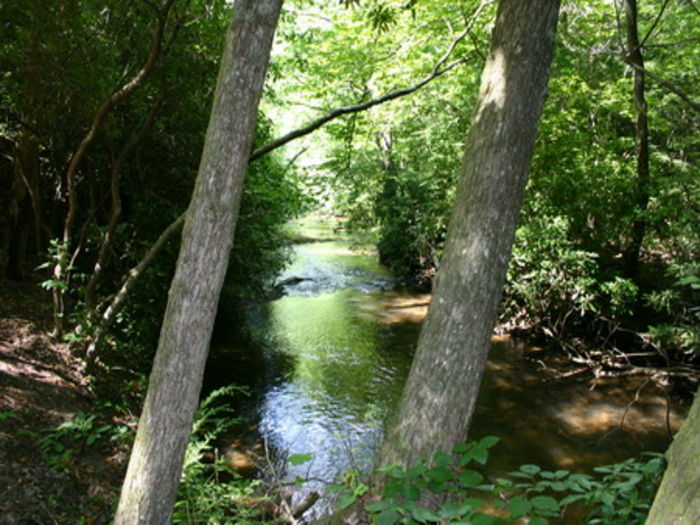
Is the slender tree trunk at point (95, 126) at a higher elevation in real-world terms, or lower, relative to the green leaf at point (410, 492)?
higher

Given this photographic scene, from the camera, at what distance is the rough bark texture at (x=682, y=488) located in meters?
1.39

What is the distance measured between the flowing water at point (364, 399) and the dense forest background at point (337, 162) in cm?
83

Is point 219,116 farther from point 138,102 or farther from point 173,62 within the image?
point 138,102

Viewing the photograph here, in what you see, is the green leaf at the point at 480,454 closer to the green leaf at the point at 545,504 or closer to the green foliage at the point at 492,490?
the green foliage at the point at 492,490

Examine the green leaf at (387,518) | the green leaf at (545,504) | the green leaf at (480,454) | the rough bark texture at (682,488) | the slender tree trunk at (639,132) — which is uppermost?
the slender tree trunk at (639,132)

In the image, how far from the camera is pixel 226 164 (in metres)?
2.64

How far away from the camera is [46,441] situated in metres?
3.97

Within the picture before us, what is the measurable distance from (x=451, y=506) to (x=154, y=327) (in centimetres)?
694

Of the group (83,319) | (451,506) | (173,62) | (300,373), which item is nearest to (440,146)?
(300,373)

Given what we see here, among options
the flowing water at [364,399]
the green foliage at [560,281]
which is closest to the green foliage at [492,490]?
the flowing water at [364,399]

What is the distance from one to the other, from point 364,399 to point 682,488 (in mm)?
6481

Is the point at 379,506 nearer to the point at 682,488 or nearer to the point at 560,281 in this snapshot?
the point at 682,488

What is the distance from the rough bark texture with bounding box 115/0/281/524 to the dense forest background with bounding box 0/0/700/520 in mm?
1150

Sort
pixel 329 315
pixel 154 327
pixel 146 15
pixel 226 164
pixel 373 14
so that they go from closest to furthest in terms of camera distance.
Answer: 1. pixel 226 164
2. pixel 373 14
3. pixel 146 15
4. pixel 154 327
5. pixel 329 315
